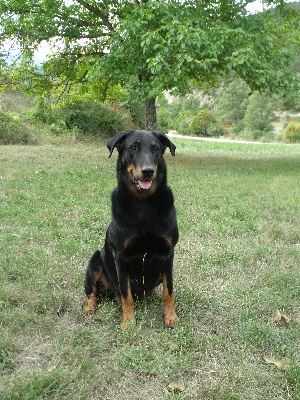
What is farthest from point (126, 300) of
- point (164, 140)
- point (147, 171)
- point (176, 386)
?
point (164, 140)

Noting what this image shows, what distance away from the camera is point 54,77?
16156 mm

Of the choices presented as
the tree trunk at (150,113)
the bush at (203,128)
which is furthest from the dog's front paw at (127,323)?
the bush at (203,128)

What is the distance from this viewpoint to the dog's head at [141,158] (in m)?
3.05

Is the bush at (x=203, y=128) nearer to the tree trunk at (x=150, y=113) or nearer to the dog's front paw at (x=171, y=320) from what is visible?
the tree trunk at (x=150, y=113)

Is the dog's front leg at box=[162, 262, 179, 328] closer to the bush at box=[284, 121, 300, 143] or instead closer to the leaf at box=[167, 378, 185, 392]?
the leaf at box=[167, 378, 185, 392]

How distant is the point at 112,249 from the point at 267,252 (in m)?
2.36

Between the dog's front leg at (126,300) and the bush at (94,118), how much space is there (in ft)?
66.8

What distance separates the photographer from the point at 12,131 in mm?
19516

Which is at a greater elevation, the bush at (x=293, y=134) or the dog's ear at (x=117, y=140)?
the dog's ear at (x=117, y=140)

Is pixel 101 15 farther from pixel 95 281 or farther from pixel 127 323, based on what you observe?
pixel 127 323

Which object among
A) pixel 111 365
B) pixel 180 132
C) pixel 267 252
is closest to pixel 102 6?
pixel 267 252

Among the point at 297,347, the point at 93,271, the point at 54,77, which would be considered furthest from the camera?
the point at 54,77

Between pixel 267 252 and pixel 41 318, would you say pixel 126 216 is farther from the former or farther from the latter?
pixel 267 252

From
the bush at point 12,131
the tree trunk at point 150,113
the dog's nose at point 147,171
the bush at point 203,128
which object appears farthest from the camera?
the bush at point 203,128
